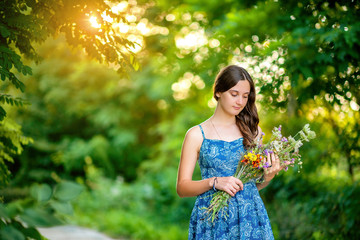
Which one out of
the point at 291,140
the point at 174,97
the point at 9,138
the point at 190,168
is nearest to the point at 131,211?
the point at 174,97

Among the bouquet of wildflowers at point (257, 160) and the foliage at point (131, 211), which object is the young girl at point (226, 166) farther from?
the foliage at point (131, 211)

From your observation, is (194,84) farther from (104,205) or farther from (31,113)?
(31,113)

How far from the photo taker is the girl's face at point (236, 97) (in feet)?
7.93

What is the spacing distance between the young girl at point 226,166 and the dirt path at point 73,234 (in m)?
5.02

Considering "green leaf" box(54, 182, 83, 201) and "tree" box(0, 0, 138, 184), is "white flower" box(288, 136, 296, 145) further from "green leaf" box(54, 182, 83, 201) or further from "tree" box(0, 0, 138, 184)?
"green leaf" box(54, 182, 83, 201)

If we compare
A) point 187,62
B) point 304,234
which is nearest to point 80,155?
point 187,62

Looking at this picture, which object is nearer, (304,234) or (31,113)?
(304,234)

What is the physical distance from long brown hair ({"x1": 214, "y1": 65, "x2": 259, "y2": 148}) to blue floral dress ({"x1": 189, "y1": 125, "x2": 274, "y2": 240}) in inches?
2.8

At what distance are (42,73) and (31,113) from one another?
5.32 feet

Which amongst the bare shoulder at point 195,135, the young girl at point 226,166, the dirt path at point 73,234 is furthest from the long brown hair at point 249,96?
the dirt path at point 73,234

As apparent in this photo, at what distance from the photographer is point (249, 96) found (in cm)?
255

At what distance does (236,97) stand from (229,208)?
2.02 feet

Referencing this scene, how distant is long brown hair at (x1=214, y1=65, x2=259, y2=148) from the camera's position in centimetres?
241

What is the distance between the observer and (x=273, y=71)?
3.57 metres
